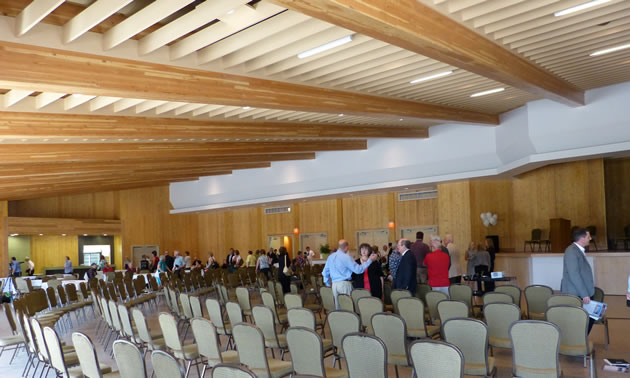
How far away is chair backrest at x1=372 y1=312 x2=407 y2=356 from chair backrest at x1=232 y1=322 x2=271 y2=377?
1.24m

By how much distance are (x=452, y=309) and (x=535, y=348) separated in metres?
1.66

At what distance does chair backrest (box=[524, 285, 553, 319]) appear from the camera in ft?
24.9

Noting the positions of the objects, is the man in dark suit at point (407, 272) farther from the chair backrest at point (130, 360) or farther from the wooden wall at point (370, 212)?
the wooden wall at point (370, 212)

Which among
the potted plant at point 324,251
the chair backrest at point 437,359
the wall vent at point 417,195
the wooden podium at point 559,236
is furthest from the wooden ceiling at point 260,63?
the potted plant at point 324,251

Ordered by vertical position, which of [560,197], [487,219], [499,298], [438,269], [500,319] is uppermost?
[560,197]

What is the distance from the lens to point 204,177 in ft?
84.2

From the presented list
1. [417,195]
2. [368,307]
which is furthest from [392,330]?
[417,195]

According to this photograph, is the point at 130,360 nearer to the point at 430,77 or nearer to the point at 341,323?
the point at 341,323

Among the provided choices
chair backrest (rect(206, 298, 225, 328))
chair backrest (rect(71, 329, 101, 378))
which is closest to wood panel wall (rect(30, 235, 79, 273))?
chair backrest (rect(206, 298, 225, 328))

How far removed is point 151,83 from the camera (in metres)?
6.29

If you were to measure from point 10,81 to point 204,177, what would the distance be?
67.8 ft

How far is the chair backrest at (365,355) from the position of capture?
14.9ft

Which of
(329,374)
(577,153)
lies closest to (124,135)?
(329,374)

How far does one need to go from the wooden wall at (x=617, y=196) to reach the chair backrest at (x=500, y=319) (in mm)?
13728
